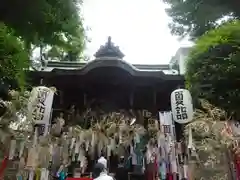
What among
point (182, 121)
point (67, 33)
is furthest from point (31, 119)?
point (182, 121)

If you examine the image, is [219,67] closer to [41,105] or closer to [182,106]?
[182,106]

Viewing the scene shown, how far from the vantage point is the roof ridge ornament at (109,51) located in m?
11.3

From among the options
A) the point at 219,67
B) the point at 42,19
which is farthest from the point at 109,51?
the point at 219,67

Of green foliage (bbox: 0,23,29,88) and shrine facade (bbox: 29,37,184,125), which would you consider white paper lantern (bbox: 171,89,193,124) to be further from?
green foliage (bbox: 0,23,29,88)

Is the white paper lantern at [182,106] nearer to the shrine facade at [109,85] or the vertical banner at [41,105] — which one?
the shrine facade at [109,85]

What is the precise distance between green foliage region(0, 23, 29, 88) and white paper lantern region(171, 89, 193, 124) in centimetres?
410

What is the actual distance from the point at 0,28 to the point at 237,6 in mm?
6567

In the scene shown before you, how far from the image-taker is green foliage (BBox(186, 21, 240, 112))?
8.84 metres

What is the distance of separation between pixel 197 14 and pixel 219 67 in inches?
89.2

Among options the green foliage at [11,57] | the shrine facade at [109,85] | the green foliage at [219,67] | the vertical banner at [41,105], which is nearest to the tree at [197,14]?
the green foliage at [219,67]

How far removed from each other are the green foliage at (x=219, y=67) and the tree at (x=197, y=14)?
0.76m

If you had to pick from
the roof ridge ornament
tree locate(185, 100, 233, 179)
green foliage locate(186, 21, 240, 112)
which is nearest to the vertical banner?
the roof ridge ornament

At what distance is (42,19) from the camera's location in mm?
8867

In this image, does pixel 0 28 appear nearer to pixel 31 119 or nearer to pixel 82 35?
pixel 31 119
